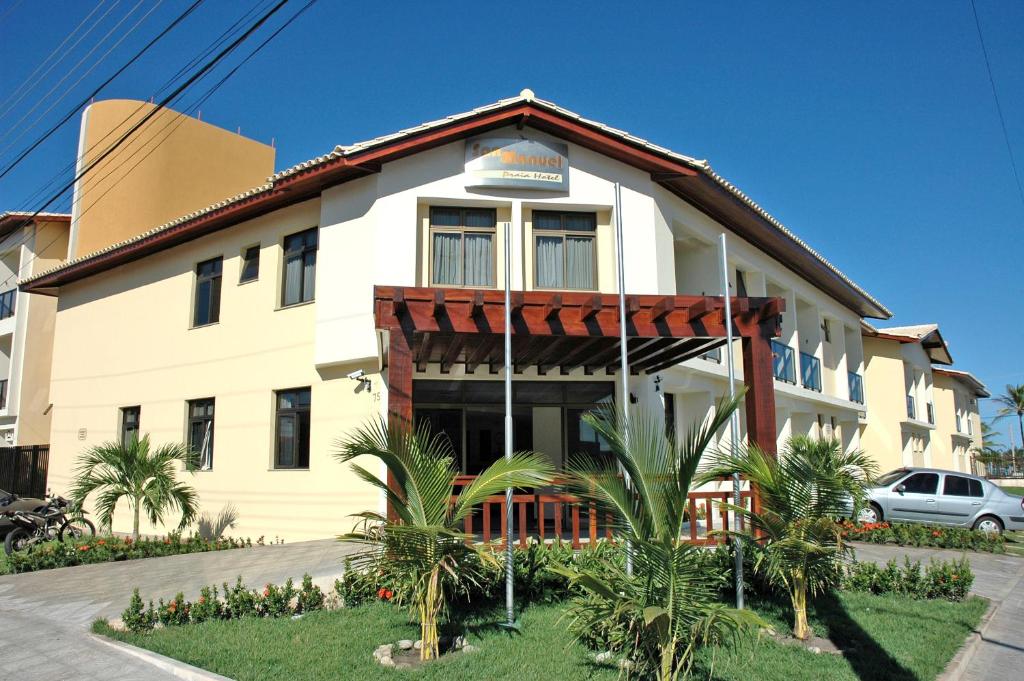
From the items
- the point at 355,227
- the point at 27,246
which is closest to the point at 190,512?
the point at 355,227

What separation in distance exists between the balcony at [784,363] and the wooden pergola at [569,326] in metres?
8.46

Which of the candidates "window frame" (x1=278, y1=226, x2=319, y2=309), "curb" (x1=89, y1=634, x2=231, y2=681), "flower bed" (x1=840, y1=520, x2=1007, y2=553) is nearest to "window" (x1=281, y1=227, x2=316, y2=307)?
"window frame" (x1=278, y1=226, x2=319, y2=309)

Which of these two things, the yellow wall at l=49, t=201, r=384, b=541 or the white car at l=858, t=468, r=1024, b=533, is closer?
the yellow wall at l=49, t=201, r=384, b=541

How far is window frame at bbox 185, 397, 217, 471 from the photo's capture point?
613 inches

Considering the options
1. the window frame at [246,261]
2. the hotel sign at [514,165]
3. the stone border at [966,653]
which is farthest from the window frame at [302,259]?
the stone border at [966,653]

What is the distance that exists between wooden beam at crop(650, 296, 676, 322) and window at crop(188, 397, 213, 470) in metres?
10.1

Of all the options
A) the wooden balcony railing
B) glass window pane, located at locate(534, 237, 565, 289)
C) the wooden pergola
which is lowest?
the wooden balcony railing

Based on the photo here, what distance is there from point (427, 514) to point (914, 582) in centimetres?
592

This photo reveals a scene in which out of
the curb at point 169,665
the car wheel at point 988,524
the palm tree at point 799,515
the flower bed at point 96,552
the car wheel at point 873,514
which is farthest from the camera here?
the car wheel at point 873,514

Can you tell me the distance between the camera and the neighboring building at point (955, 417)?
117 ft

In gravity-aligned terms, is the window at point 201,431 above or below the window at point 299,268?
below

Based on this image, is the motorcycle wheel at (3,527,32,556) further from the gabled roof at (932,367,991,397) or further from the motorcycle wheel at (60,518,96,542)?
the gabled roof at (932,367,991,397)

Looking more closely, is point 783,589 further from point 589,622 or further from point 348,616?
point 348,616

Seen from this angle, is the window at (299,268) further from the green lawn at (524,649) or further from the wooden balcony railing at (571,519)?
the green lawn at (524,649)
